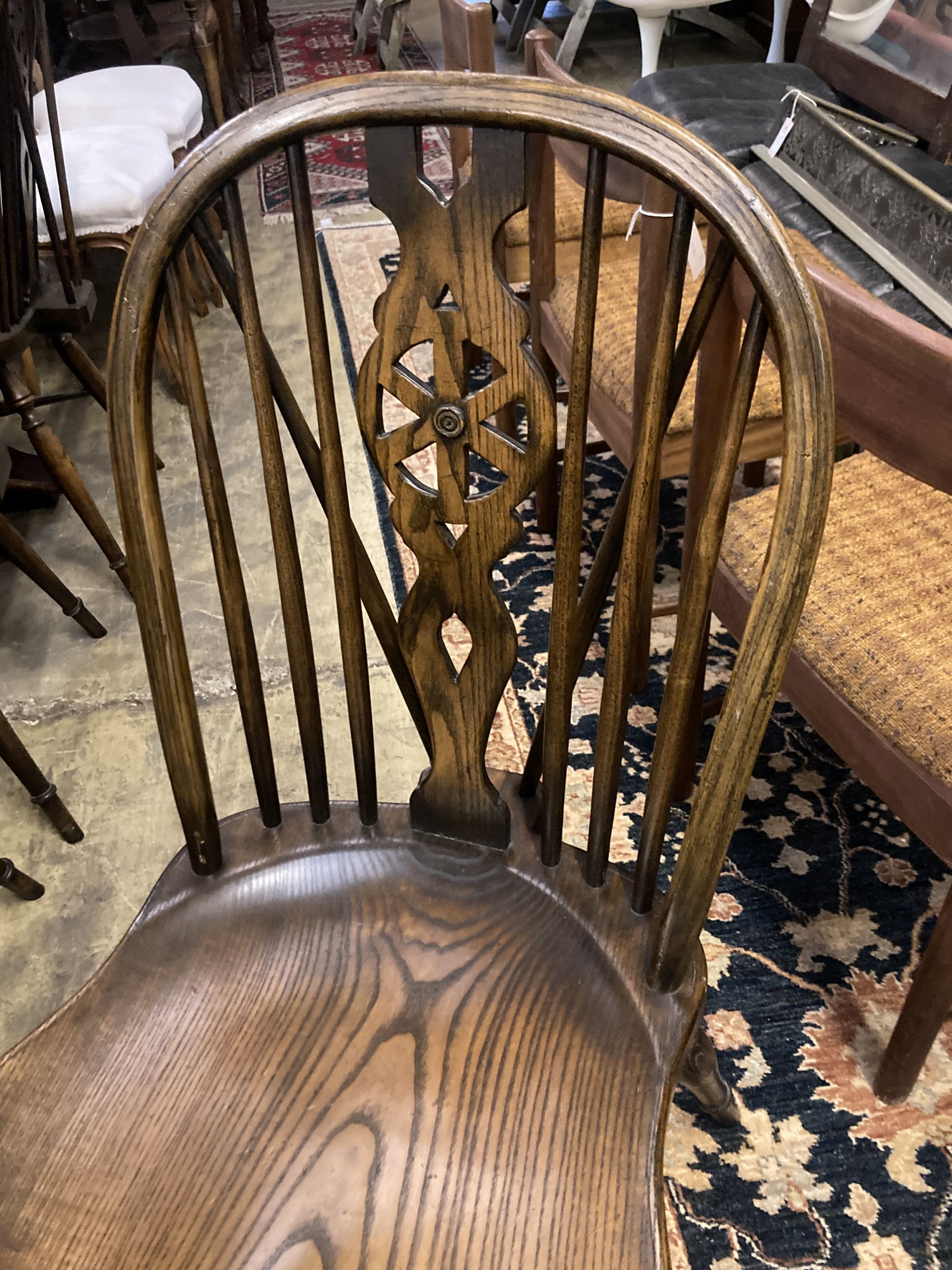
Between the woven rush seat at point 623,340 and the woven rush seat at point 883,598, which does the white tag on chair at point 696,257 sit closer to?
the woven rush seat at point 623,340

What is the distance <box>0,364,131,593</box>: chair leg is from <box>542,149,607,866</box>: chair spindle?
2.89 feet

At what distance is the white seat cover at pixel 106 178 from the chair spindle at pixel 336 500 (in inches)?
46.2

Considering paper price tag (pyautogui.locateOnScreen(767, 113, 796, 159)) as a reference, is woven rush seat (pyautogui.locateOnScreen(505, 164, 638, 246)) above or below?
below

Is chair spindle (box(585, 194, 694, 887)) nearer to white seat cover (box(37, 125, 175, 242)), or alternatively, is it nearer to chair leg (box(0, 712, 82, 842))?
chair leg (box(0, 712, 82, 842))

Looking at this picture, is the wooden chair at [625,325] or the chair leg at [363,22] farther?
the chair leg at [363,22]

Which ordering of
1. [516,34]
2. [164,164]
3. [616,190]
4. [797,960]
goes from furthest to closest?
[516,34] → [164,164] → [797,960] → [616,190]

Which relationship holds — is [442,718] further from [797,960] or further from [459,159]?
[459,159]

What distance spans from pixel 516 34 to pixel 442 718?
4308mm

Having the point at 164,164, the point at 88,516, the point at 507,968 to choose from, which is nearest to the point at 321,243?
the point at 164,164

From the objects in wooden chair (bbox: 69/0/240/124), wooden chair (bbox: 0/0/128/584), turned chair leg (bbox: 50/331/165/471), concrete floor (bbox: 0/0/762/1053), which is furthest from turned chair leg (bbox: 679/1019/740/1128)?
wooden chair (bbox: 69/0/240/124)

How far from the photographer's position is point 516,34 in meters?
4.07

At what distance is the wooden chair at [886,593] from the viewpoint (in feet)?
1.93

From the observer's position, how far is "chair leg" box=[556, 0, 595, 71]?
3521 mm

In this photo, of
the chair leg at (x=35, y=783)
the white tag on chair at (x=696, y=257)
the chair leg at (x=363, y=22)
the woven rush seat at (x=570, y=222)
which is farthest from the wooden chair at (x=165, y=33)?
the chair leg at (x=35, y=783)
